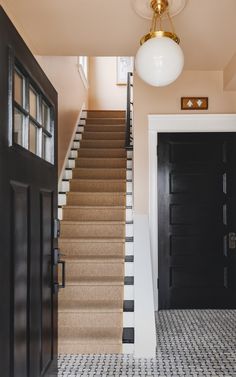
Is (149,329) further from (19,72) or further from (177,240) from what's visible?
(19,72)

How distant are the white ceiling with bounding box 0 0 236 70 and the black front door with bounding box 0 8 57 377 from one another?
0.74m

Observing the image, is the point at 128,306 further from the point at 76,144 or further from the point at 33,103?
the point at 76,144

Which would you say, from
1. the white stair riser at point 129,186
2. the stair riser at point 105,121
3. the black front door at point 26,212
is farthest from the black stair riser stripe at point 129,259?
the stair riser at point 105,121

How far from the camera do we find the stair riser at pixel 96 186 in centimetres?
506

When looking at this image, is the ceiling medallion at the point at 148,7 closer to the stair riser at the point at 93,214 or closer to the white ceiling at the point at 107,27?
the white ceiling at the point at 107,27

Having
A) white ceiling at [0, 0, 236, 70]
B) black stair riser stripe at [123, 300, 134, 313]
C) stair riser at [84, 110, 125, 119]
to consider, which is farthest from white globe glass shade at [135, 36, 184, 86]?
stair riser at [84, 110, 125, 119]

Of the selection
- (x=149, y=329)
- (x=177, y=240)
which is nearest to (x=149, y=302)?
(x=149, y=329)

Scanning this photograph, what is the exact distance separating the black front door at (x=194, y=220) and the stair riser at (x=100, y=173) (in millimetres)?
1079

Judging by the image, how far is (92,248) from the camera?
4.07m

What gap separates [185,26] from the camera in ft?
9.60

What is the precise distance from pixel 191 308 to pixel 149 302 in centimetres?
129

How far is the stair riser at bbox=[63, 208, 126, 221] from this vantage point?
4531mm

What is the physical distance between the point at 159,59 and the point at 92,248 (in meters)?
2.41

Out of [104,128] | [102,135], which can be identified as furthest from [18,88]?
[104,128]
